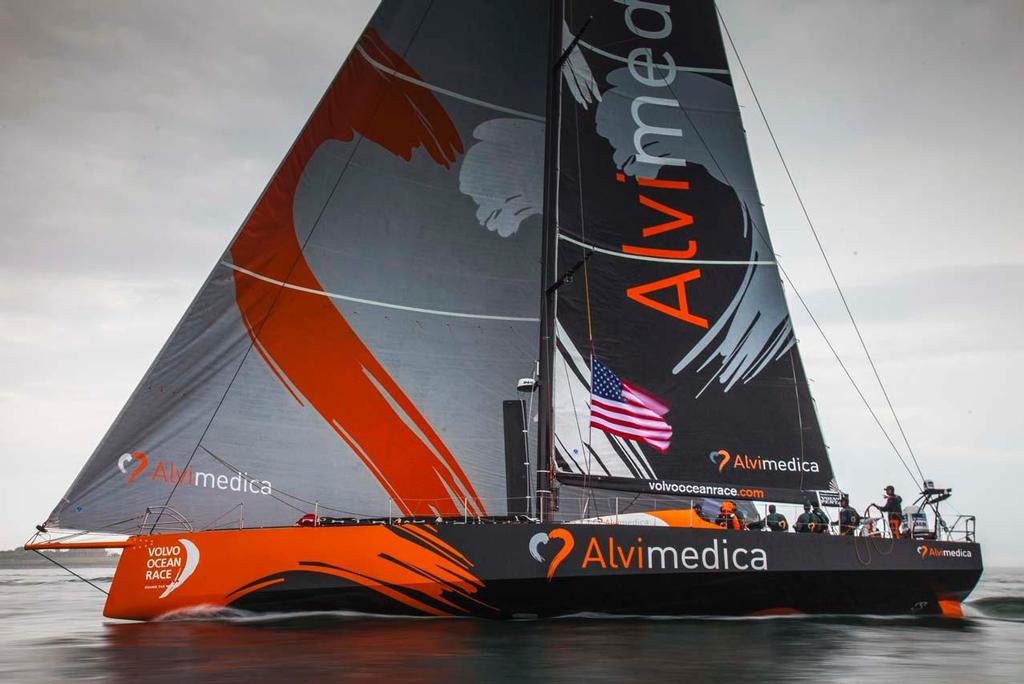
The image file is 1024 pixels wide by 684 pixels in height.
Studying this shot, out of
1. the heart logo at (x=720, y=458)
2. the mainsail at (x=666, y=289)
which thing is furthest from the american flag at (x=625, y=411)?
the heart logo at (x=720, y=458)

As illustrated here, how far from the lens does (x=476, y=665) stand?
6.84m

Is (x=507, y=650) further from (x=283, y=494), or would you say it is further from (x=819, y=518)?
(x=819, y=518)

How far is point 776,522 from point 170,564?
7091 millimetres

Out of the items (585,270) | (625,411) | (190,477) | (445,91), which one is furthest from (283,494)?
(445,91)

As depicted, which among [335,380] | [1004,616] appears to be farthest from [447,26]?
[1004,616]

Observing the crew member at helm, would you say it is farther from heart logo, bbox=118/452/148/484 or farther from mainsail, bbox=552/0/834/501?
heart logo, bbox=118/452/148/484

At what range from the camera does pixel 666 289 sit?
512 inches

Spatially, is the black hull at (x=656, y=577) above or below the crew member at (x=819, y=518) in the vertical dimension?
below

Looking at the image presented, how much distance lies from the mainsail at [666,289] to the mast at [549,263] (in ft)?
0.44

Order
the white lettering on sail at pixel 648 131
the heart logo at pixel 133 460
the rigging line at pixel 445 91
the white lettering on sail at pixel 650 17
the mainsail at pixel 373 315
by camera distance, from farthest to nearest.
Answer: the white lettering on sail at pixel 650 17
the white lettering on sail at pixel 648 131
the rigging line at pixel 445 91
the mainsail at pixel 373 315
the heart logo at pixel 133 460

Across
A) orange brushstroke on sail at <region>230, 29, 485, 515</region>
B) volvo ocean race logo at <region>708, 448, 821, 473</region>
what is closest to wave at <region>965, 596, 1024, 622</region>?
volvo ocean race logo at <region>708, 448, 821, 473</region>

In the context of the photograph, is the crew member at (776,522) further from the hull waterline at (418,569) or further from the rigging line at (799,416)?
the hull waterline at (418,569)

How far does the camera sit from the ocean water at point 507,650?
255 inches

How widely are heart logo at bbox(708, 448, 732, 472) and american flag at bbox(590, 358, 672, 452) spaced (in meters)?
0.59
